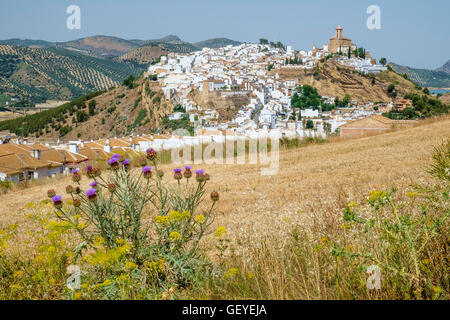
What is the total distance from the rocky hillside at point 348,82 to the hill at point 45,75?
96.3m

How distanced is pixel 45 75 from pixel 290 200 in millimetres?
184178

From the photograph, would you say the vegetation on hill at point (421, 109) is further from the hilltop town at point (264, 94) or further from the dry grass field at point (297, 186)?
the dry grass field at point (297, 186)

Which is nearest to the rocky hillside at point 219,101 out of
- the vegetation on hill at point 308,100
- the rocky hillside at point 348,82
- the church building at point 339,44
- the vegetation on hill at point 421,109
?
the vegetation on hill at point 308,100

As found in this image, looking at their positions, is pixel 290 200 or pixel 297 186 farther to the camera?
pixel 297 186

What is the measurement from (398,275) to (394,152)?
8786 mm

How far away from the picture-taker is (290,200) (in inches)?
214

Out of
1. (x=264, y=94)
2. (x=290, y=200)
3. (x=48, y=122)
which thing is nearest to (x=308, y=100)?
(x=264, y=94)

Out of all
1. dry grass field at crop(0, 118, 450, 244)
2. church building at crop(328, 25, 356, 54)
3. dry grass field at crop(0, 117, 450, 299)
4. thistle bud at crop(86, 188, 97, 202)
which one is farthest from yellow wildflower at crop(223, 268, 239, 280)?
church building at crop(328, 25, 356, 54)

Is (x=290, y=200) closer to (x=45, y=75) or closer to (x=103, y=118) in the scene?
(x=103, y=118)

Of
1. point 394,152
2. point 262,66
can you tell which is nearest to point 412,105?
point 262,66

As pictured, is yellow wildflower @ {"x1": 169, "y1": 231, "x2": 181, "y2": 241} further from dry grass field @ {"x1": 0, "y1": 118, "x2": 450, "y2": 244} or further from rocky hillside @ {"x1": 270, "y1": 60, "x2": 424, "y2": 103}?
rocky hillside @ {"x1": 270, "y1": 60, "x2": 424, "y2": 103}

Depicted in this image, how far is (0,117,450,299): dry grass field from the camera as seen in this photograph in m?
2.15

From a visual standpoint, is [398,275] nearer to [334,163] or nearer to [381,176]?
[381,176]

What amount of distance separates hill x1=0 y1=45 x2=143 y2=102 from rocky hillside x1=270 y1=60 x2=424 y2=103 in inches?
3791
